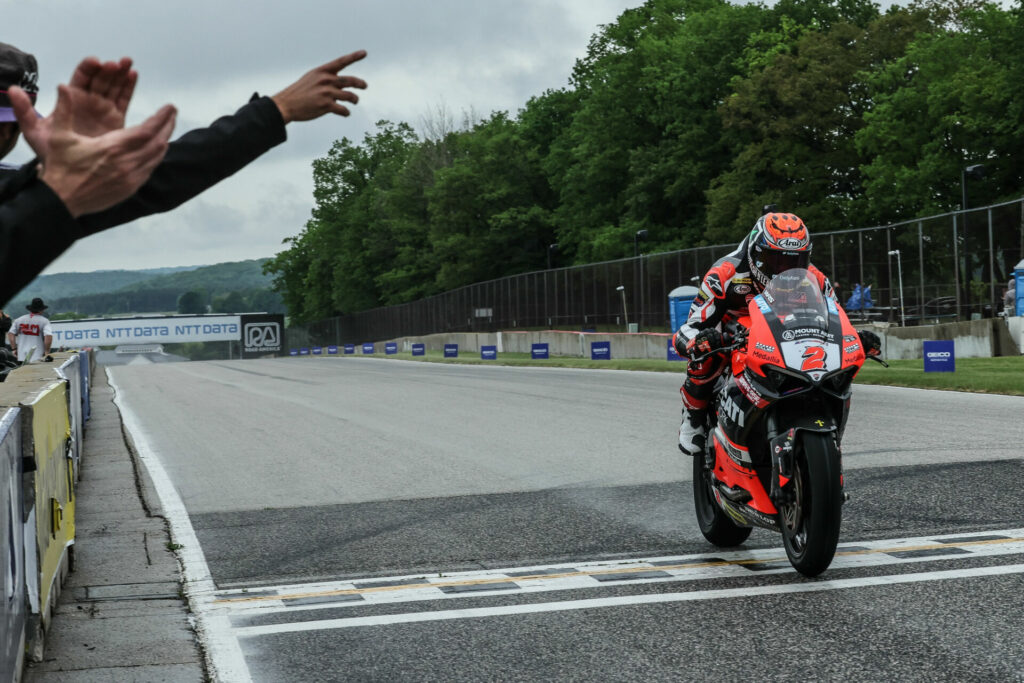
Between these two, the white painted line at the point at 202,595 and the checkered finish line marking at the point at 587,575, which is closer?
the white painted line at the point at 202,595

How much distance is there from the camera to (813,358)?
20.1ft

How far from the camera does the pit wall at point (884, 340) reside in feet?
85.3

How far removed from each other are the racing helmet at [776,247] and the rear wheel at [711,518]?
3.67 ft

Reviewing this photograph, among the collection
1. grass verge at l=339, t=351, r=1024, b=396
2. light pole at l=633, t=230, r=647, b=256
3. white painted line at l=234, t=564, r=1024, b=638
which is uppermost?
light pole at l=633, t=230, r=647, b=256

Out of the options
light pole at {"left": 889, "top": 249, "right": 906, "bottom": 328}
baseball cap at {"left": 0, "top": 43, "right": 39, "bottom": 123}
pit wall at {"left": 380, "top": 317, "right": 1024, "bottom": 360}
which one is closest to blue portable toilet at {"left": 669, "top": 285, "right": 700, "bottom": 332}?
pit wall at {"left": 380, "top": 317, "right": 1024, "bottom": 360}

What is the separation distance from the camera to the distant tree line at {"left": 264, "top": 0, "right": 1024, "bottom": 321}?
52.8 metres

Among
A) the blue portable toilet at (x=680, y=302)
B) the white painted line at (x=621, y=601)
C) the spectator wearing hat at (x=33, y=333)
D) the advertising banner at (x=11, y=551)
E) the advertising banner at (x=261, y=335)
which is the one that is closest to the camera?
the advertising banner at (x=11, y=551)

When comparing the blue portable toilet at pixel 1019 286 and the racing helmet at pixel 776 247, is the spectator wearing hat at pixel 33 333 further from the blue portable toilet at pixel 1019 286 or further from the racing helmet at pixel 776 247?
the blue portable toilet at pixel 1019 286

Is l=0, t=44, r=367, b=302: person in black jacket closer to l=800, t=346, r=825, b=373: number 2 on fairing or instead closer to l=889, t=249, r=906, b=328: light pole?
l=800, t=346, r=825, b=373: number 2 on fairing

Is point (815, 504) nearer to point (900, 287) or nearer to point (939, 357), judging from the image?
point (939, 357)

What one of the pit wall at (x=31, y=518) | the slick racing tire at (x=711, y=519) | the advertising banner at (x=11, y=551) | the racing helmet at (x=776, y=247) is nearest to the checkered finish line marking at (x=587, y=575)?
the slick racing tire at (x=711, y=519)

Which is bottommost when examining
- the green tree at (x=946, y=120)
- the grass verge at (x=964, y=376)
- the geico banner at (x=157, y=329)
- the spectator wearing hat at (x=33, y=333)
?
the grass verge at (x=964, y=376)

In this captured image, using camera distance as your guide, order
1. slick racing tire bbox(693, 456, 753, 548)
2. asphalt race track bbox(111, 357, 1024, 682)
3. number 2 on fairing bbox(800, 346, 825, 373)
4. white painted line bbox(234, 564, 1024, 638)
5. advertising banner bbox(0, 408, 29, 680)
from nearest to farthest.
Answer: advertising banner bbox(0, 408, 29, 680) → asphalt race track bbox(111, 357, 1024, 682) → white painted line bbox(234, 564, 1024, 638) → number 2 on fairing bbox(800, 346, 825, 373) → slick racing tire bbox(693, 456, 753, 548)

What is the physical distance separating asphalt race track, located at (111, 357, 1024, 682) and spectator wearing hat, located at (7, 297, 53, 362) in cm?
786
